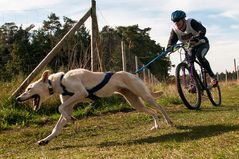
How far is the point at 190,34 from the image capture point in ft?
32.0

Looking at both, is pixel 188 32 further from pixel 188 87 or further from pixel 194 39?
pixel 188 87

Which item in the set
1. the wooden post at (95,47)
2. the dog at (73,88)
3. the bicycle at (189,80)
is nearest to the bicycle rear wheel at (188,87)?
the bicycle at (189,80)

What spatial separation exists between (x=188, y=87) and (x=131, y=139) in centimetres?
343

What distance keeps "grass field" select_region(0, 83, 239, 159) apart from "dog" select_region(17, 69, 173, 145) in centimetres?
46

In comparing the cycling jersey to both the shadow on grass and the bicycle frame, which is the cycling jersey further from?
the shadow on grass

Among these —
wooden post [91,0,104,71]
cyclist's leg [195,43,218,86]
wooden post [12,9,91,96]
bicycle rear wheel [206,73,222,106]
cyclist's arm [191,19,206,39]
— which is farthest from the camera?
wooden post [91,0,104,71]

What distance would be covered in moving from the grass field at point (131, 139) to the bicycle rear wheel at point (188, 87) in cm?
26

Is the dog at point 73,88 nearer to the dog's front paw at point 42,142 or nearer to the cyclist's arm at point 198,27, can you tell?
the dog's front paw at point 42,142

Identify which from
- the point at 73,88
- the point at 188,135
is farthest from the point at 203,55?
the point at 73,88

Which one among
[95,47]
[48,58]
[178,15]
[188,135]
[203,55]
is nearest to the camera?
[188,135]

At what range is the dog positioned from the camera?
741 cm

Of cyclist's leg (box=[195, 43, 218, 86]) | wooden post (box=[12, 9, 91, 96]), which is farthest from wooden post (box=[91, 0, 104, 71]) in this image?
cyclist's leg (box=[195, 43, 218, 86])

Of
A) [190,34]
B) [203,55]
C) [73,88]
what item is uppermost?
[190,34]

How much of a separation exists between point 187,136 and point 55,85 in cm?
229
